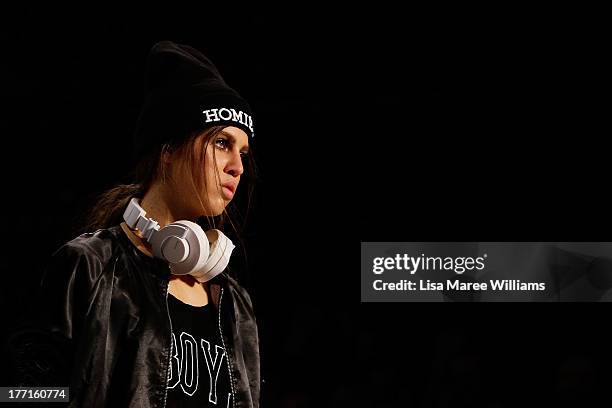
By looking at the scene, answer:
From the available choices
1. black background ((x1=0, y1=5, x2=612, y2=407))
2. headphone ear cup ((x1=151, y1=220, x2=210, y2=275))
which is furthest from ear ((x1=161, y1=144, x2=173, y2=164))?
black background ((x1=0, y1=5, x2=612, y2=407))

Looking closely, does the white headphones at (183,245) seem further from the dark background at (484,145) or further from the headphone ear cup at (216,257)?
the dark background at (484,145)

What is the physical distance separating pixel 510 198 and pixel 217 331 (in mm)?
1894

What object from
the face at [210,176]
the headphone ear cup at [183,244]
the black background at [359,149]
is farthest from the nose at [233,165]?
the black background at [359,149]

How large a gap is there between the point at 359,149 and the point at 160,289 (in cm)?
194

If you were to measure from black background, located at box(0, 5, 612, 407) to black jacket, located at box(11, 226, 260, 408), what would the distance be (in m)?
1.56

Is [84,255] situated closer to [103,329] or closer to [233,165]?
[103,329]

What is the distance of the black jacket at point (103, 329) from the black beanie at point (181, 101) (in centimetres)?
15

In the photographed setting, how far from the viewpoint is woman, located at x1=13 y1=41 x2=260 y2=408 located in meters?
1.00

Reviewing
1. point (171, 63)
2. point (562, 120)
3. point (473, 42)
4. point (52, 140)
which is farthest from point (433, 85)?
point (171, 63)

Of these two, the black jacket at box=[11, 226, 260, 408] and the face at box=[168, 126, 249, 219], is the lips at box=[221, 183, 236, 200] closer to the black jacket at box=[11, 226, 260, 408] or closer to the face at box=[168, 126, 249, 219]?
the face at box=[168, 126, 249, 219]

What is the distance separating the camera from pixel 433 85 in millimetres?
2936

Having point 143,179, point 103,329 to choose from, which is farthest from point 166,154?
point 103,329

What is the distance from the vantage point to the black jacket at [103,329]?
981 mm

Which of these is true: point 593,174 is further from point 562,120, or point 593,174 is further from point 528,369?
point 528,369
